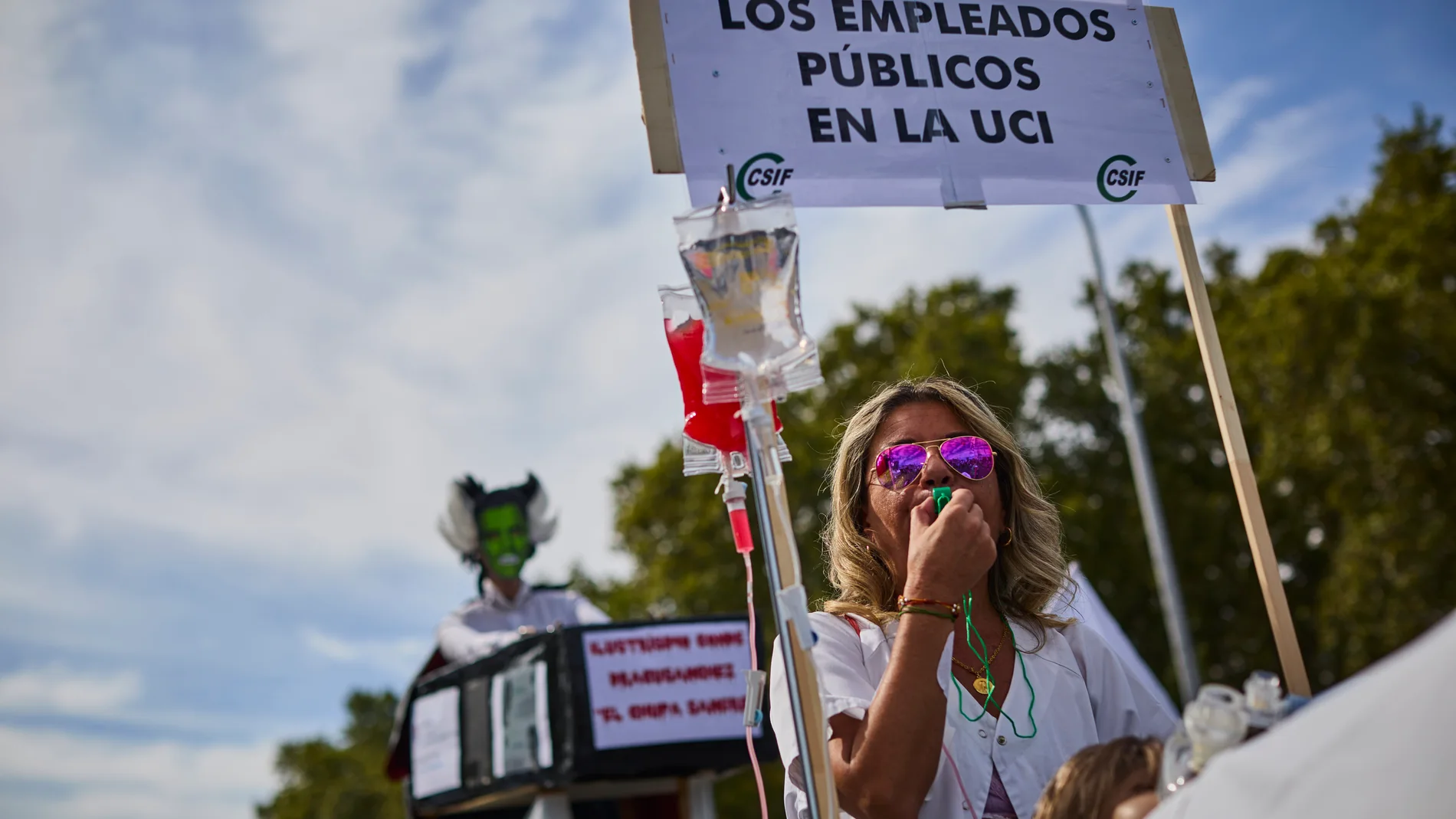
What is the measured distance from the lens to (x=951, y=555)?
1893 millimetres

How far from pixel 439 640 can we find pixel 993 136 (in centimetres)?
490

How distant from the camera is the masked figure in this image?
6648 millimetres

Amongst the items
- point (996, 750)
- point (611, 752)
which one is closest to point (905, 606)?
point (996, 750)

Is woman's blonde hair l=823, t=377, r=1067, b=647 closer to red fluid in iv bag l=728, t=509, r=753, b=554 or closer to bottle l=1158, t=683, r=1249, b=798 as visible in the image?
red fluid in iv bag l=728, t=509, r=753, b=554

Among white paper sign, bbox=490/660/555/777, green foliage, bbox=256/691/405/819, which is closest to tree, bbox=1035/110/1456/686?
white paper sign, bbox=490/660/555/777

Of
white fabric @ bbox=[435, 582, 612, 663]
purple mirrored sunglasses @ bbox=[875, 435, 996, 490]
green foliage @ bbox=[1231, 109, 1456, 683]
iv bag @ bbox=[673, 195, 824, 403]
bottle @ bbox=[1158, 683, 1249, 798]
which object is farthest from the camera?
green foliage @ bbox=[1231, 109, 1456, 683]

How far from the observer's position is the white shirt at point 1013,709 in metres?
1.98

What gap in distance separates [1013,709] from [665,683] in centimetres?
372

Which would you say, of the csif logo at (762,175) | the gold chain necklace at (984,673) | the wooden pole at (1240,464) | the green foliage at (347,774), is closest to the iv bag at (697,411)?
the csif logo at (762,175)

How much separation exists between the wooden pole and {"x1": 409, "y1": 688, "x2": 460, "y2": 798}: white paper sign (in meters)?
4.50

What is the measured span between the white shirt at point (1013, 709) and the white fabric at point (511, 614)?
436cm

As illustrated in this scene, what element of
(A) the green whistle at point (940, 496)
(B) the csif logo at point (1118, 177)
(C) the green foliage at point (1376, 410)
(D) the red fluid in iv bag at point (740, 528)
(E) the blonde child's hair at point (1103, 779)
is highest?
(C) the green foliage at point (1376, 410)

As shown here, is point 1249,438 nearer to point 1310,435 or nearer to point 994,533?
point 1310,435

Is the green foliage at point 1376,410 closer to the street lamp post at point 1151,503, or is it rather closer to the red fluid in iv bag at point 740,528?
the street lamp post at point 1151,503
